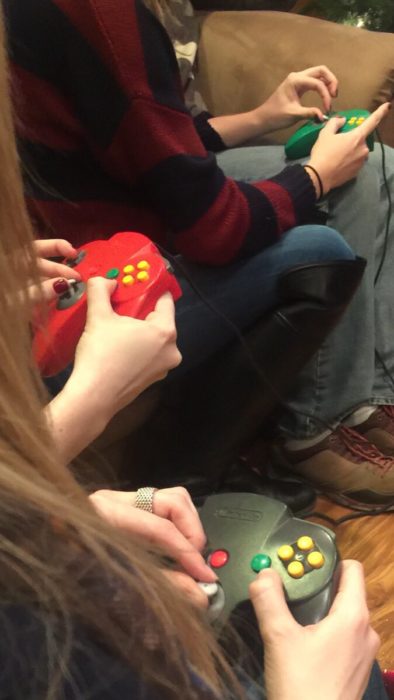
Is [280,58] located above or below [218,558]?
above

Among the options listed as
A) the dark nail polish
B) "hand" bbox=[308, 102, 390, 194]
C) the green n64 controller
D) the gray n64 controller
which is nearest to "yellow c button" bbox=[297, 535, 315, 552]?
the gray n64 controller

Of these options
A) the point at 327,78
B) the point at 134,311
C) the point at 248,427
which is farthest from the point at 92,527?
the point at 327,78

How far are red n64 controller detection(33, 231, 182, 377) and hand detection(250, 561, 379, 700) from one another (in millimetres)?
293

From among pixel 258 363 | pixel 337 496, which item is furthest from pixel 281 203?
pixel 337 496

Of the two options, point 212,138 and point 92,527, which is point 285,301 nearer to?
point 212,138

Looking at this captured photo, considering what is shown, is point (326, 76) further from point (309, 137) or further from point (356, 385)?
point (356, 385)

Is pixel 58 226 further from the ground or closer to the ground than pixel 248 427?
further from the ground

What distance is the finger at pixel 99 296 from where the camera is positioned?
2.46 ft

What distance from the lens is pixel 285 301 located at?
39.9 inches

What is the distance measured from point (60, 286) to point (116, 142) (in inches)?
7.4

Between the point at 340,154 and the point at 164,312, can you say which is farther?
the point at 340,154

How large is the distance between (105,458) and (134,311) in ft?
1.02

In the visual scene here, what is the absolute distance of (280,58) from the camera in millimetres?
1409

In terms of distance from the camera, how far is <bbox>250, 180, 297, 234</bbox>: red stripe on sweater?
1.01 meters
